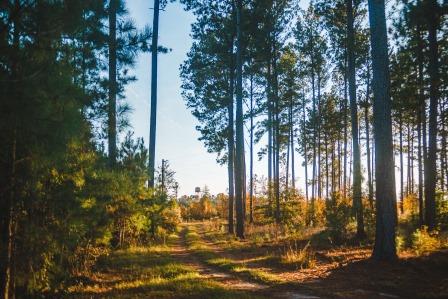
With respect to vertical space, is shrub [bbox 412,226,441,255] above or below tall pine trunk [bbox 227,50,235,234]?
below

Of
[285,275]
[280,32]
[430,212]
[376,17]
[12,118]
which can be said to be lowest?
[285,275]

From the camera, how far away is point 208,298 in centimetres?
629

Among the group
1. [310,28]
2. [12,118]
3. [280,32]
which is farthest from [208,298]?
[310,28]

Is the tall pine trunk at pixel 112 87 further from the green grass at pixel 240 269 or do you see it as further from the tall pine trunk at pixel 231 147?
the tall pine trunk at pixel 231 147

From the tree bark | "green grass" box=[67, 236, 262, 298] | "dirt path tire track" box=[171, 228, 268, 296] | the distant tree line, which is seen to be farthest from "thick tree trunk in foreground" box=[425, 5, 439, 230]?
the tree bark

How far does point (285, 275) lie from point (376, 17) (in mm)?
6934

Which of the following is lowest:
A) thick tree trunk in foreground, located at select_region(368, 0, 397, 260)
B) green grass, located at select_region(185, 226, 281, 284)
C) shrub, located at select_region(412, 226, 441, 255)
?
green grass, located at select_region(185, 226, 281, 284)

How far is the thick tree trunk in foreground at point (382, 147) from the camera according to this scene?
9.16 meters

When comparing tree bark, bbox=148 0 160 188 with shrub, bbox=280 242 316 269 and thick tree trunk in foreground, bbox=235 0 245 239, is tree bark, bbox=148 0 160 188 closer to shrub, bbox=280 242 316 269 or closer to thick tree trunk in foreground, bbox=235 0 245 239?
thick tree trunk in foreground, bbox=235 0 245 239

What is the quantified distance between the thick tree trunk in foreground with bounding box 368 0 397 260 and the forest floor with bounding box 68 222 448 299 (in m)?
0.53

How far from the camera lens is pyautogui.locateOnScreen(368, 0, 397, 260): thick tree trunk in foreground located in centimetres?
916

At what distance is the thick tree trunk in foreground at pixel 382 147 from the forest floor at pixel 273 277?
530mm

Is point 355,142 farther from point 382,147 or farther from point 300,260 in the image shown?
point 300,260

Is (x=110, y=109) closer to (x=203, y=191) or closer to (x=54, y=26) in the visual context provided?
(x=54, y=26)
